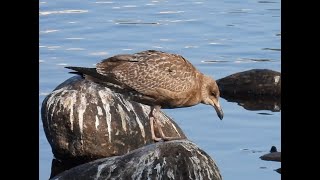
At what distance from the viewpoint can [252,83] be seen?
14.1 meters

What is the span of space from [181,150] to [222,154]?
2.70 m

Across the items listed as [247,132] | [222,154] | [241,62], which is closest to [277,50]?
[241,62]

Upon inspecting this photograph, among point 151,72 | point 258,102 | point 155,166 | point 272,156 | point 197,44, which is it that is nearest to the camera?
point 155,166

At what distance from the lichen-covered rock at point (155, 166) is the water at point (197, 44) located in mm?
1792

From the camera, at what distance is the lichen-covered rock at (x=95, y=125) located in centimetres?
1038

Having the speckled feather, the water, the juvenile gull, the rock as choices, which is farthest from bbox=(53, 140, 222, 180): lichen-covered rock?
the rock

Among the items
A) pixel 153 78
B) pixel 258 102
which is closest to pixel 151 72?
pixel 153 78

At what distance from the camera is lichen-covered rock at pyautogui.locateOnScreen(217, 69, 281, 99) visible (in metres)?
13.9

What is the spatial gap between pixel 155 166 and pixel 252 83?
270 inches

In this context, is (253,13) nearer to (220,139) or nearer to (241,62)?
(241,62)

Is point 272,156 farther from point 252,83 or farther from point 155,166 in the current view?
point 252,83

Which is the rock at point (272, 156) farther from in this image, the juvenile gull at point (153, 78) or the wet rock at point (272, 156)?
the juvenile gull at point (153, 78)
